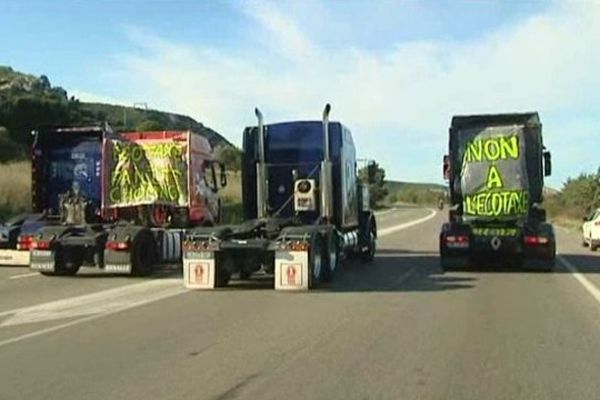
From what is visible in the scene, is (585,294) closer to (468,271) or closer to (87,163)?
(468,271)

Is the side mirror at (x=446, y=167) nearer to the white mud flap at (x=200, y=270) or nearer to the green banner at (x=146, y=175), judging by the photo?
the green banner at (x=146, y=175)

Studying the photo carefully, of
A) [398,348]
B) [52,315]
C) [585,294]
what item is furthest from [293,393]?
[585,294]

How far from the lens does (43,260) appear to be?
20953mm

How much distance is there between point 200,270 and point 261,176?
383 cm

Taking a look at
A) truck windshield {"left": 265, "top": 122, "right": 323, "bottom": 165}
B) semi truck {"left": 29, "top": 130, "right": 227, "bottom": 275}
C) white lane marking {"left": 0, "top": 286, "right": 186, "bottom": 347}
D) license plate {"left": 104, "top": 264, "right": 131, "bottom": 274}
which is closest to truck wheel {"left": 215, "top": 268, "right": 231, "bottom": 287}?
white lane marking {"left": 0, "top": 286, "right": 186, "bottom": 347}

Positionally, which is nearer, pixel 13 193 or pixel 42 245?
pixel 42 245

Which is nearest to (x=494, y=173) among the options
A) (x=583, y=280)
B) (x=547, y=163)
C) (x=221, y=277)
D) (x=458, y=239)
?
(x=547, y=163)

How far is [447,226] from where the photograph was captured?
74.6ft

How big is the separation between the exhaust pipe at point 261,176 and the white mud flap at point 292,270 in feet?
12.4

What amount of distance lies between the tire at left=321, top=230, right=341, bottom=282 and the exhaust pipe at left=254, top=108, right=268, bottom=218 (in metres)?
1.90

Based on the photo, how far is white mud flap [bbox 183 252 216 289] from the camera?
17.8 metres

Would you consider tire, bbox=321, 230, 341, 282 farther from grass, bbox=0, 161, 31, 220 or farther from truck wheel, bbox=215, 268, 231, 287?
grass, bbox=0, 161, 31, 220

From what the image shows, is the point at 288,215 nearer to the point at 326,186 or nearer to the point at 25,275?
the point at 326,186

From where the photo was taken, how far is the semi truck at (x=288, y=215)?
17.7 metres
